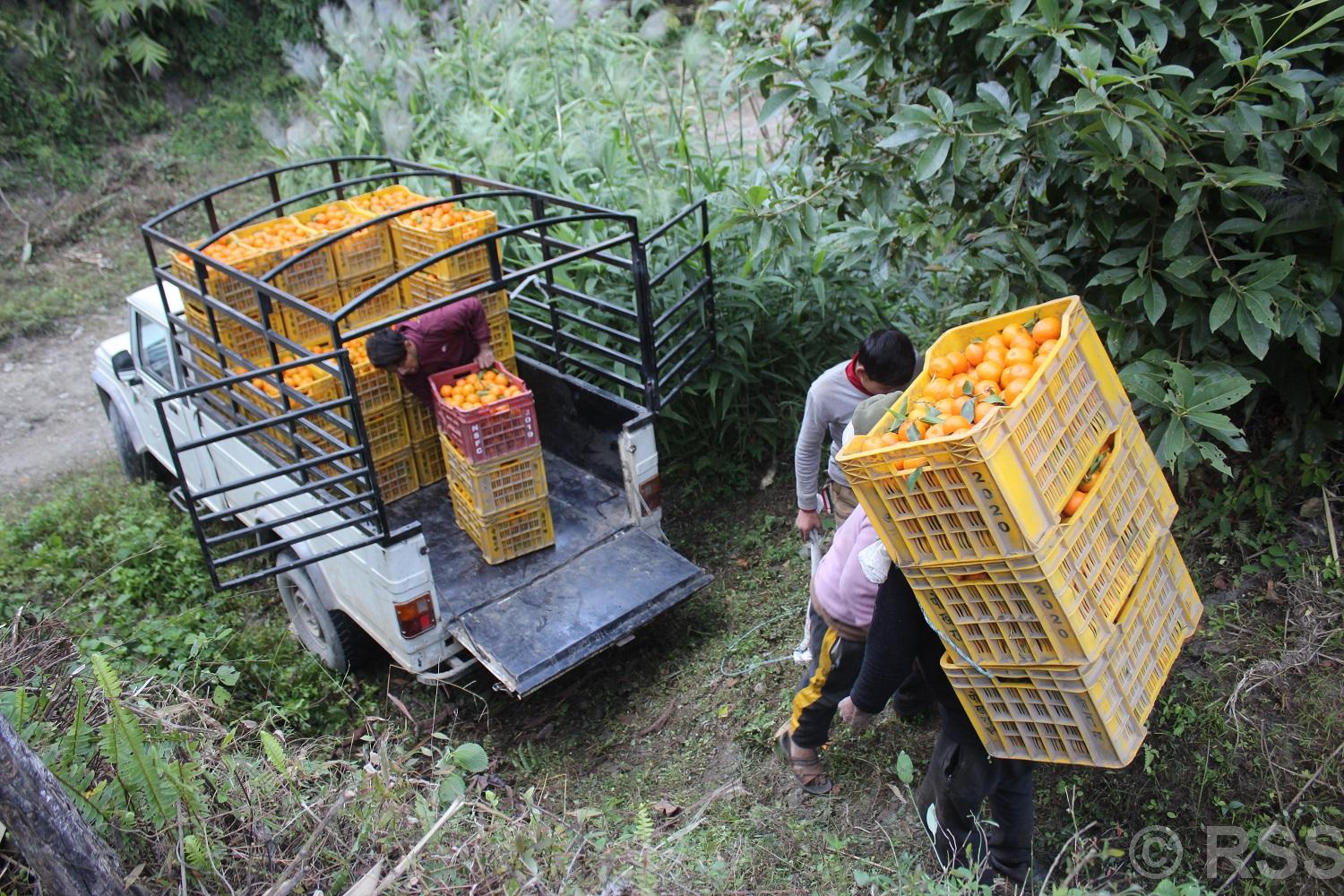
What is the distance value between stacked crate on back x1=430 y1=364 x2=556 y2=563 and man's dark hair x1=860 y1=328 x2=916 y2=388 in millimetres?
2053

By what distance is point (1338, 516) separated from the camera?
4422 millimetres

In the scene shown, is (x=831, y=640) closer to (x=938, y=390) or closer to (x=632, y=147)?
(x=938, y=390)

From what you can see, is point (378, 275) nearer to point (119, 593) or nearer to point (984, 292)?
point (119, 593)

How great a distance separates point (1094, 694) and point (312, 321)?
210 inches

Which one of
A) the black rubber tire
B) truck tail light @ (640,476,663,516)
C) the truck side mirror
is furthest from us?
the black rubber tire

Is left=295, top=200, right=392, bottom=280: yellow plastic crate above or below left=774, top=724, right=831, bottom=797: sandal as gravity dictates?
above

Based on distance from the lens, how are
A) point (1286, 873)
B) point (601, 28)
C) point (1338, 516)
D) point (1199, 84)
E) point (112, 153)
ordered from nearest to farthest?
point (1286, 873), point (1199, 84), point (1338, 516), point (601, 28), point (112, 153)

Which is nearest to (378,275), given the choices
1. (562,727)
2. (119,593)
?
(119,593)

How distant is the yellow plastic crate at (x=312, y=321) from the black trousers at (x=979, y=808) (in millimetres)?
4627

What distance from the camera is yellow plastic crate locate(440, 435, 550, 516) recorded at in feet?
17.8

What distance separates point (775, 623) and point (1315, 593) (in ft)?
8.25

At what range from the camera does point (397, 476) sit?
6.25 metres

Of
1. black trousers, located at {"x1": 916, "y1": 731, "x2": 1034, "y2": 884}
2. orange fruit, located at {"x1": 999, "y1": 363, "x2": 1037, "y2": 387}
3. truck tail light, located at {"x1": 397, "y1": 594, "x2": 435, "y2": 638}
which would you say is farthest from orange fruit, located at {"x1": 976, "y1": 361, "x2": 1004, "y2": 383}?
truck tail light, located at {"x1": 397, "y1": 594, "x2": 435, "y2": 638}

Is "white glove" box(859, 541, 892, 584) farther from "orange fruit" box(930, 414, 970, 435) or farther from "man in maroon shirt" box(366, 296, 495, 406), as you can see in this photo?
"man in maroon shirt" box(366, 296, 495, 406)
